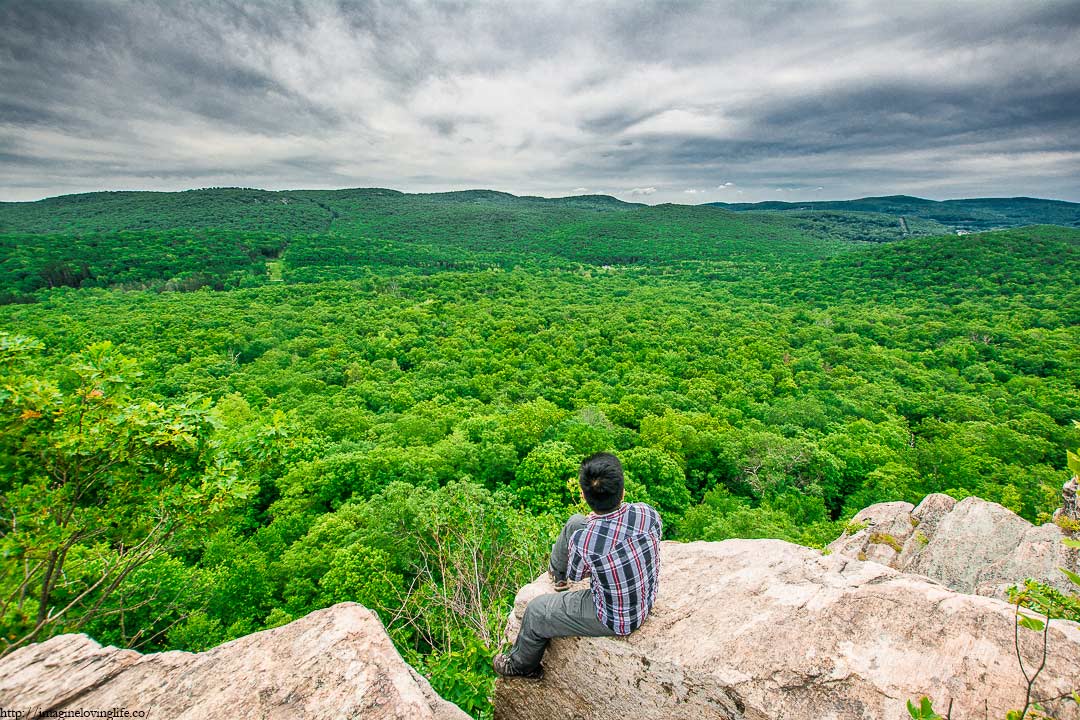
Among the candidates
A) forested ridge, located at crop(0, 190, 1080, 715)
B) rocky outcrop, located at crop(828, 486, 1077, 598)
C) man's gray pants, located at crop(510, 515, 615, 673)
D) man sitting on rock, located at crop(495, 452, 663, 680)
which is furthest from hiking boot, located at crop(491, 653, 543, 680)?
rocky outcrop, located at crop(828, 486, 1077, 598)

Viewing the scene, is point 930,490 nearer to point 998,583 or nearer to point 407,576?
point 998,583

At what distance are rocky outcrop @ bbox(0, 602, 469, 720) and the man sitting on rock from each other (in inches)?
46.3

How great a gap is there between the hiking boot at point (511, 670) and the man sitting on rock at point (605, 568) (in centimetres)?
34

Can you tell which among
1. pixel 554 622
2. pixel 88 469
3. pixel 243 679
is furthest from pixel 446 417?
pixel 243 679

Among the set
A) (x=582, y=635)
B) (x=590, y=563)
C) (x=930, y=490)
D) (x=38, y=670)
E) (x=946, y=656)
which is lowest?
(x=930, y=490)

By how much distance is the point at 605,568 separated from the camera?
3.81 metres

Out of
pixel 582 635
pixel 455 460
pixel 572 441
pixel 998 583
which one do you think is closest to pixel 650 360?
pixel 572 441

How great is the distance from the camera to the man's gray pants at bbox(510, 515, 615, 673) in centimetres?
413

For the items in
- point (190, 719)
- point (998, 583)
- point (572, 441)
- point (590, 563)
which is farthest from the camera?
point (572, 441)

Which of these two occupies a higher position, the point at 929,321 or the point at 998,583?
the point at 998,583

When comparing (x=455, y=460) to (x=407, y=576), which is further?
(x=455, y=460)

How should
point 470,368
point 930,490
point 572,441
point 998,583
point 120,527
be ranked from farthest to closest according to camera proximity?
point 470,368 → point 572,441 → point 930,490 → point 998,583 → point 120,527

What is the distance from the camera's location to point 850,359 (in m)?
48.7

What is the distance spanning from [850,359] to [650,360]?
73.5 ft
